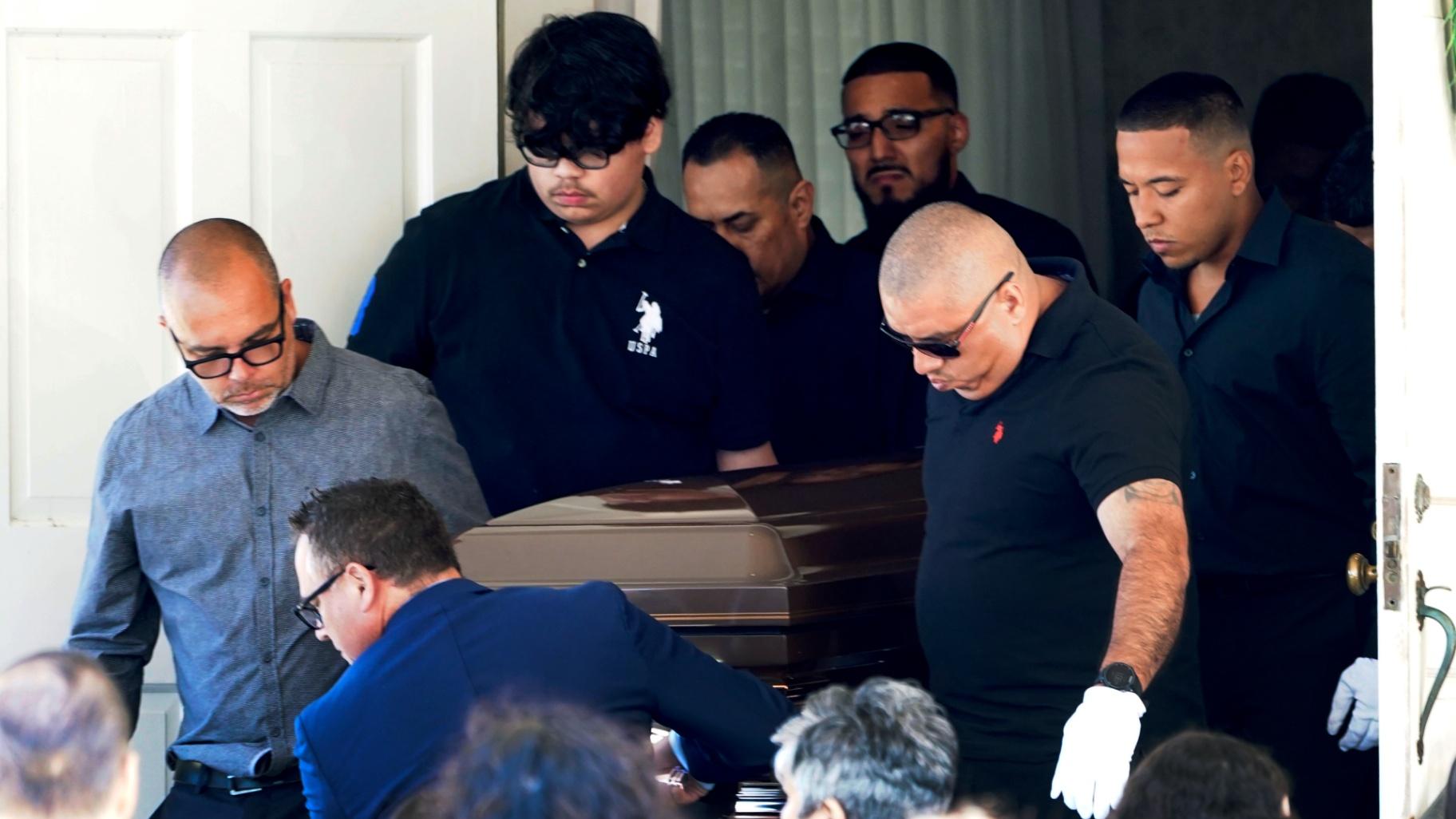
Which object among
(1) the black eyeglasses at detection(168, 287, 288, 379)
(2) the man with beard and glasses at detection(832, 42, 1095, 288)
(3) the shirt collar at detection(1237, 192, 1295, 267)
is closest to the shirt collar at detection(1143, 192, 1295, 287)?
A: (3) the shirt collar at detection(1237, 192, 1295, 267)

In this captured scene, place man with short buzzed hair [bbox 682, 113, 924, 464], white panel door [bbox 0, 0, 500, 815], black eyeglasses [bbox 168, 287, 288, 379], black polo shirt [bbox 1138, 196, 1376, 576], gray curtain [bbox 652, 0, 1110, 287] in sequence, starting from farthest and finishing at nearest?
gray curtain [bbox 652, 0, 1110, 287], man with short buzzed hair [bbox 682, 113, 924, 464], white panel door [bbox 0, 0, 500, 815], black polo shirt [bbox 1138, 196, 1376, 576], black eyeglasses [bbox 168, 287, 288, 379]

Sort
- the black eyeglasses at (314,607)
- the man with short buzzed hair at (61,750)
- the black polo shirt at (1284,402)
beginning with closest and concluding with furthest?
the man with short buzzed hair at (61,750)
the black eyeglasses at (314,607)
the black polo shirt at (1284,402)

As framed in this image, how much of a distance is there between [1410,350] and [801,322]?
1.69m

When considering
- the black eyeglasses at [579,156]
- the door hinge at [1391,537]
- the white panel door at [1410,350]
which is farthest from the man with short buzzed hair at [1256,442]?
the black eyeglasses at [579,156]

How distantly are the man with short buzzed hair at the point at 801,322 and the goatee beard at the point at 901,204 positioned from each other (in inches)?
13.0

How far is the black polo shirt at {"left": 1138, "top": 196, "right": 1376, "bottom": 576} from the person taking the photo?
324 centimetres

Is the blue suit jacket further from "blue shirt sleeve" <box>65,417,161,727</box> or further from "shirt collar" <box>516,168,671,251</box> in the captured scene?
"shirt collar" <box>516,168,671,251</box>

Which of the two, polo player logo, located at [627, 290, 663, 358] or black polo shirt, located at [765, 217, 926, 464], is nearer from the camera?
polo player logo, located at [627, 290, 663, 358]

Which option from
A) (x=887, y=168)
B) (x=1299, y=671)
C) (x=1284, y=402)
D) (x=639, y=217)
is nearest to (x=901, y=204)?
(x=887, y=168)

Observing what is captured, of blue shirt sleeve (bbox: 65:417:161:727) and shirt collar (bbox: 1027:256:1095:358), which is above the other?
shirt collar (bbox: 1027:256:1095:358)

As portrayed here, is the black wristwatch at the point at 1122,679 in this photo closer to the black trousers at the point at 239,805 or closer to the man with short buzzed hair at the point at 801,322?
the black trousers at the point at 239,805

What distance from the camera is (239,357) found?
3027 mm

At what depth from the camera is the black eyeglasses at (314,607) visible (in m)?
2.50

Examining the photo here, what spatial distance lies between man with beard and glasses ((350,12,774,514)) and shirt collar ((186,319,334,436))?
1.06ft
